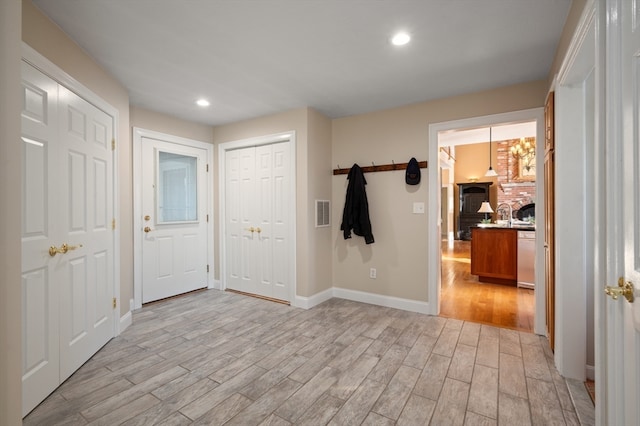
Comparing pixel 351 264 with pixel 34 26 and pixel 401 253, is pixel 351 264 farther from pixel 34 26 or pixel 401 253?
pixel 34 26

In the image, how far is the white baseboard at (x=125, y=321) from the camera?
292 centimetres

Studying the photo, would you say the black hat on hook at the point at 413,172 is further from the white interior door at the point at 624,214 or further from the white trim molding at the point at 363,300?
the white interior door at the point at 624,214

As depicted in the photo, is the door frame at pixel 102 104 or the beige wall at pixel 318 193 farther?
the beige wall at pixel 318 193

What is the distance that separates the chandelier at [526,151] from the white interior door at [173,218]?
7.57m

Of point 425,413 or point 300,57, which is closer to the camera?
point 425,413

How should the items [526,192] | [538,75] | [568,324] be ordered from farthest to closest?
[526,192] < [538,75] < [568,324]

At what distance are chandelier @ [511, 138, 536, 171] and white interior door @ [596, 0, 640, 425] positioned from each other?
24.5ft

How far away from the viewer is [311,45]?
7.47 ft

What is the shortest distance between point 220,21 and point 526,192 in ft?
31.8

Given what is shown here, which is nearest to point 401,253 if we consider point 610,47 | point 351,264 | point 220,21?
point 351,264

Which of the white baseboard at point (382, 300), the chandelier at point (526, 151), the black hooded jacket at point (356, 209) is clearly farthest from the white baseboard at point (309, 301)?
the chandelier at point (526, 151)

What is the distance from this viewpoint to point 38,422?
1682mm

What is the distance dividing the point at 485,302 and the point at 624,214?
3.14 m

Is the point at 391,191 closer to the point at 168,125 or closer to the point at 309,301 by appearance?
the point at 309,301
